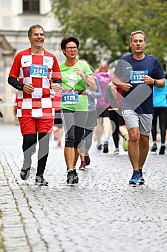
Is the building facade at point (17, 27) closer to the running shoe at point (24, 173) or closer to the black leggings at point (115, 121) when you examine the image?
the black leggings at point (115, 121)

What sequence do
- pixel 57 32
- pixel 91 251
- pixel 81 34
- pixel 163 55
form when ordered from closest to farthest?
pixel 91 251 < pixel 163 55 < pixel 81 34 < pixel 57 32

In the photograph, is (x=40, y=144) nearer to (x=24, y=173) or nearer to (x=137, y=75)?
(x=24, y=173)

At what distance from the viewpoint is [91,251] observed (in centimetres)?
590

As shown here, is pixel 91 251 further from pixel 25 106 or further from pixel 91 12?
pixel 91 12

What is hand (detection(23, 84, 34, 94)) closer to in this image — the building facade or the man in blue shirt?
the man in blue shirt

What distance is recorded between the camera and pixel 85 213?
7730mm

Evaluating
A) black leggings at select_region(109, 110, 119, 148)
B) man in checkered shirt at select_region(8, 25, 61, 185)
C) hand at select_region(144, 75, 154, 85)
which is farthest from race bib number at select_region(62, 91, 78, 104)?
black leggings at select_region(109, 110, 119, 148)

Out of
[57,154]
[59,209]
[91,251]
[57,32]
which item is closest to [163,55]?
[57,154]

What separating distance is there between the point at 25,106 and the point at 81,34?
27.1 meters

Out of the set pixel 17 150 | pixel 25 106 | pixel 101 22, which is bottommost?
pixel 17 150

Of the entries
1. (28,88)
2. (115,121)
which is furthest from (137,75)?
(115,121)

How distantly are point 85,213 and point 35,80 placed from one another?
2.72 metres

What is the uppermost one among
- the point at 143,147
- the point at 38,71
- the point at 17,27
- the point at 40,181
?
the point at 17,27

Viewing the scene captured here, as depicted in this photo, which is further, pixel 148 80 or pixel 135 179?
pixel 135 179
